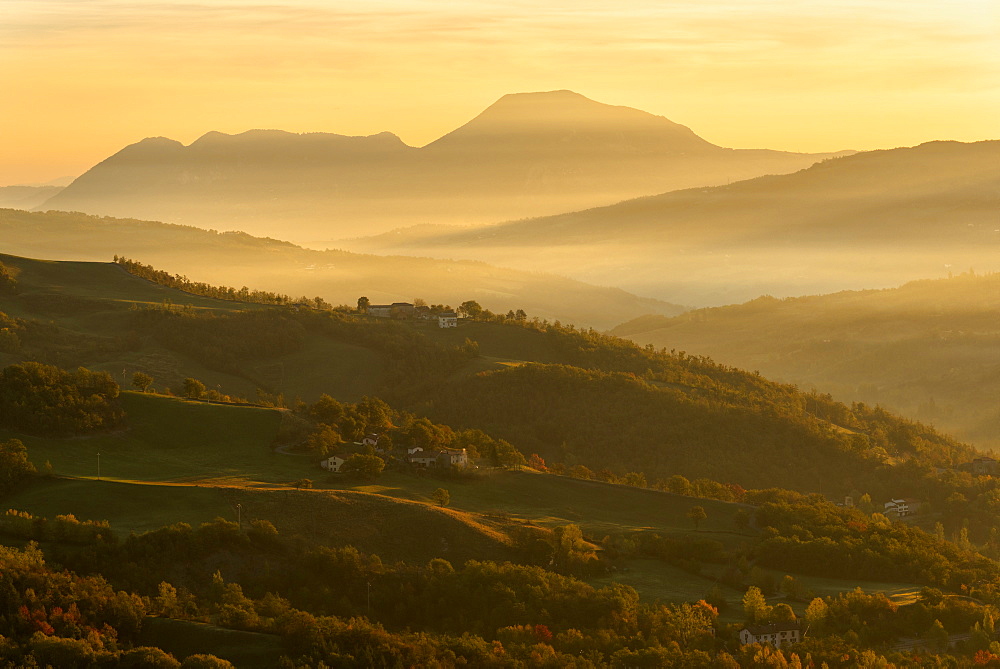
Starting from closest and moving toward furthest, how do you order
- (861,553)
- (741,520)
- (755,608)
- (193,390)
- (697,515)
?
1. (755,608)
2. (861,553)
3. (697,515)
4. (741,520)
5. (193,390)

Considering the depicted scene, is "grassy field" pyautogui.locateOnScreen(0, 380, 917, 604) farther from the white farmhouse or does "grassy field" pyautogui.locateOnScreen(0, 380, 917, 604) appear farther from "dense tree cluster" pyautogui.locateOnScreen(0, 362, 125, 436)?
"dense tree cluster" pyautogui.locateOnScreen(0, 362, 125, 436)

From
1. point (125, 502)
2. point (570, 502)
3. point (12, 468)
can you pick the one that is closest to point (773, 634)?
point (570, 502)

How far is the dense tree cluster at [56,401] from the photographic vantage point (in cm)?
10694

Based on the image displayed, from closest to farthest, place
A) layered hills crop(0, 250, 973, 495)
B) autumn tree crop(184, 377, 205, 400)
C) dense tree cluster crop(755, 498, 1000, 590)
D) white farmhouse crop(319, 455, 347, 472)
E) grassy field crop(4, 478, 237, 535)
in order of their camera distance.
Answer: grassy field crop(4, 478, 237, 535)
dense tree cluster crop(755, 498, 1000, 590)
white farmhouse crop(319, 455, 347, 472)
autumn tree crop(184, 377, 205, 400)
layered hills crop(0, 250, 973, 495)

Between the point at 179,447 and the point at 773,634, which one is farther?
the point at 179,447

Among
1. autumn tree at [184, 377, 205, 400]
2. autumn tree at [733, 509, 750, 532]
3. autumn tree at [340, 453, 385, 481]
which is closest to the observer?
autumn tree at [340, 453, 385, 481]

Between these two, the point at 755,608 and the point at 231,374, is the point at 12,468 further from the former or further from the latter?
the point at 231,374

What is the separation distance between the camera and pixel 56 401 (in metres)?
110

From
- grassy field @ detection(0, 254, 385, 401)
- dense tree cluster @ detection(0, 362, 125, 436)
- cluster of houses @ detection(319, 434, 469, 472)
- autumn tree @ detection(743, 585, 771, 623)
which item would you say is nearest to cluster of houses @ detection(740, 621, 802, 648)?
autumn tree @ detection(743, 585, 771, 623)

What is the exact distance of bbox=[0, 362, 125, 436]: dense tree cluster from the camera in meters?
107

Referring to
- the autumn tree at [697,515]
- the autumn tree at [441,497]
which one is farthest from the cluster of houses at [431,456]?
the autumn tree at [697,515]

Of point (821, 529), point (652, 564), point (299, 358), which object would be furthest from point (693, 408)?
point (652, 564)

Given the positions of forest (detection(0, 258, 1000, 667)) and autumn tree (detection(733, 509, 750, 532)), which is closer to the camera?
forest (detection(0, 258, 1000, 667))

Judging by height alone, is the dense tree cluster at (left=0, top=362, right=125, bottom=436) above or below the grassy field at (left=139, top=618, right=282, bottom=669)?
above
